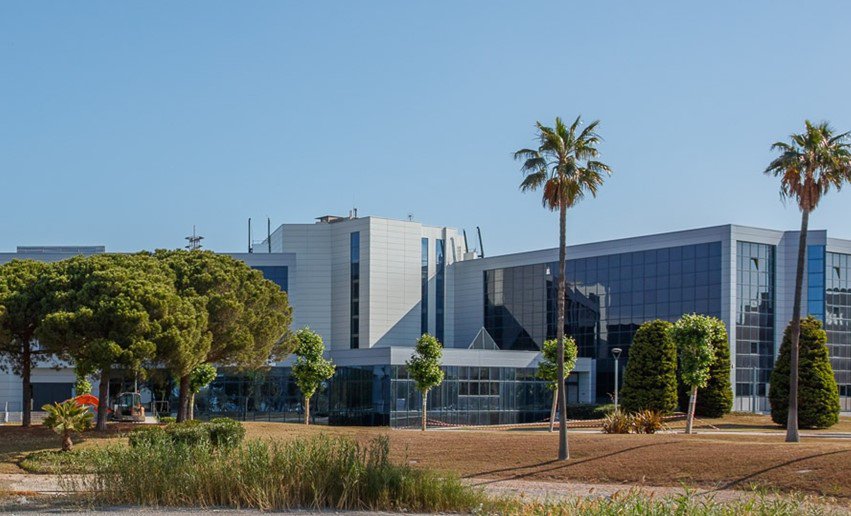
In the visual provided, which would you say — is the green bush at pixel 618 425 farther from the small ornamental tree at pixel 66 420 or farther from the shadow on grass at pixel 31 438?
the small ornamental tree at pixel 66 420

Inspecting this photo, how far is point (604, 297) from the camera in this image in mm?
73688

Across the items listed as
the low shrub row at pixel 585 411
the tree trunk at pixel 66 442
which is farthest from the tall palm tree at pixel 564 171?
the low shrub row at pixel 585 411

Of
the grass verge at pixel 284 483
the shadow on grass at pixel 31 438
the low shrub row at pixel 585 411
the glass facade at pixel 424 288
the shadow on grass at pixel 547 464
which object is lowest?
the low shrub row at pixel 585 411

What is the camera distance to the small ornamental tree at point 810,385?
52.5 m

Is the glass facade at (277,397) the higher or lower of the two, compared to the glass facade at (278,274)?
lower

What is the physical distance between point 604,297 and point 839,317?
15.1 meters

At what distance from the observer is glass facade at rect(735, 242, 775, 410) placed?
219 feet

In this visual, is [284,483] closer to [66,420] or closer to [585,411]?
[66,420]

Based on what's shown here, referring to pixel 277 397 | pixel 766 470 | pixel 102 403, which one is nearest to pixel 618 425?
pixel 766 470

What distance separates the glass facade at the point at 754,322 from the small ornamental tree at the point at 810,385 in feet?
40.1

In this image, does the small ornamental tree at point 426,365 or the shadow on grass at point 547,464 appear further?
the small ornamental tree at point 426,365

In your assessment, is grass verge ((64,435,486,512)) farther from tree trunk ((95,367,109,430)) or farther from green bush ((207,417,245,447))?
tree trunk ((95,367,109,430))

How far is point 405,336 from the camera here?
264 ft

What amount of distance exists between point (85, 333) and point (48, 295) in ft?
9.11
